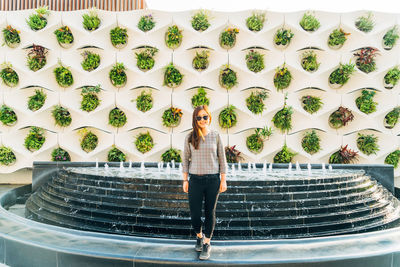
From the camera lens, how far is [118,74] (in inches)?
300

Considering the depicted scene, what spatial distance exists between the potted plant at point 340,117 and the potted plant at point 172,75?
4828 mm

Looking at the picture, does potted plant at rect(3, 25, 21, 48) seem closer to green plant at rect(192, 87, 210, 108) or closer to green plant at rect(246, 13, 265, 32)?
green plant at rect(192, 87, 210, 108)

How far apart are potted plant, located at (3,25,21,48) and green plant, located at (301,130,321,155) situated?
9277 mm

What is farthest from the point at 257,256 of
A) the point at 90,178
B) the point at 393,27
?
the point at 393,27

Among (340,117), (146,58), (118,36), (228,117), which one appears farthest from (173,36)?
(340,117)

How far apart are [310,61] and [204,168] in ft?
22.3

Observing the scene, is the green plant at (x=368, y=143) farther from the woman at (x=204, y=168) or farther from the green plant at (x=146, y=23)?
the green plant at (x=146, y=23)

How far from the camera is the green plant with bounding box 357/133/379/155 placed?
7.66 meters

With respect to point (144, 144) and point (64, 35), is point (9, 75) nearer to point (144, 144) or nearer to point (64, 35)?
point (64, 35)

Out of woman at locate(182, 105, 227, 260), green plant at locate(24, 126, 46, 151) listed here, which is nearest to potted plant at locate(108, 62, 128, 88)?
green plant at locate(24, 126, 46, 151)

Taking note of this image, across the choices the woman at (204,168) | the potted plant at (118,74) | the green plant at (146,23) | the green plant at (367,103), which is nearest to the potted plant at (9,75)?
the potted plant at (118,74)

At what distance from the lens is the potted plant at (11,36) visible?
7648 millimetres

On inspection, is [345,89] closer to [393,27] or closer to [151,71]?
[393,27]

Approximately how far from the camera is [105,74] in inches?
304
